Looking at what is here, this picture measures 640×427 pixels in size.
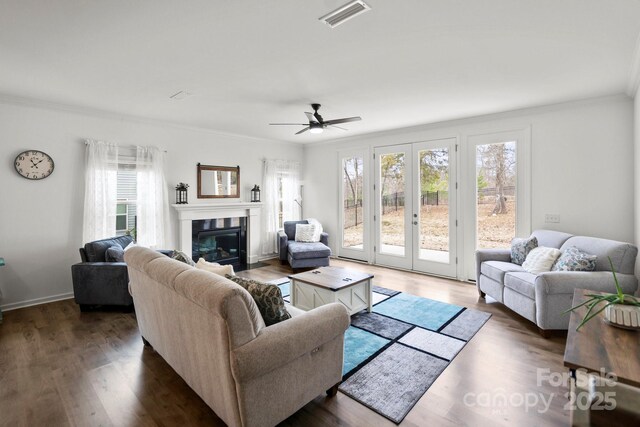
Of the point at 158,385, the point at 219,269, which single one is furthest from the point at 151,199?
the point at 158,385

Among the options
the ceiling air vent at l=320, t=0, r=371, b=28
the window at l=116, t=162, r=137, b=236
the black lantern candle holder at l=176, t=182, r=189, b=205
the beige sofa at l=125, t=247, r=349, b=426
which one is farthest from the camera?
the black lantern candle holder at l=176, t=182, r=189, b=205

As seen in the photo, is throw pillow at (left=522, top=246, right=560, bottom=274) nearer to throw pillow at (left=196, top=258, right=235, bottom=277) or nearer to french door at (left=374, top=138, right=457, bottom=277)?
french door at (left=374, top=138, right=457, bottom=277)

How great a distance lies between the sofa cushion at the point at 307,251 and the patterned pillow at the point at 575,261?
11.1 ft

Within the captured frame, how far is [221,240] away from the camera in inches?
231

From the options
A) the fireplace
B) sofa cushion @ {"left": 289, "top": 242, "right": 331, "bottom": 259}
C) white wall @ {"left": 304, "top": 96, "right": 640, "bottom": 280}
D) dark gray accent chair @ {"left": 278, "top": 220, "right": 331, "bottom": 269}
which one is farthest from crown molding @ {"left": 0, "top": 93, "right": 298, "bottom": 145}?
white wall @ {"left": 304, "top": 96, "right": 640, "bottom": 280}

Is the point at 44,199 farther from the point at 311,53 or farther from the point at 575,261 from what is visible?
the point at 575,261

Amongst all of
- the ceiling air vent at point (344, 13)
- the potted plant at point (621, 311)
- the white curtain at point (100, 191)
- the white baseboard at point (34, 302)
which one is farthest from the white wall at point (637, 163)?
the white baseboard at point (34, 302)

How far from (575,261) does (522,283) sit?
521 mm

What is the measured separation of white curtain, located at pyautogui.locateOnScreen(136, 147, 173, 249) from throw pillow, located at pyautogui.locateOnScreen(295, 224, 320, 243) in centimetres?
235

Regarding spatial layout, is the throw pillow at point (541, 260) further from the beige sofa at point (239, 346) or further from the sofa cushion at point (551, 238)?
the beige sofa at point (239, 346)

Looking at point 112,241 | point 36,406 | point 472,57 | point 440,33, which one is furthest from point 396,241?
point 36,406

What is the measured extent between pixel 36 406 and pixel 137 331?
1115 millimetres

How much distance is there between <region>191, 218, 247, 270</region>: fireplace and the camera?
5.50 meters

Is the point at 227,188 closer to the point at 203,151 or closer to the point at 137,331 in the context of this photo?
the point at 203,151
